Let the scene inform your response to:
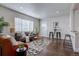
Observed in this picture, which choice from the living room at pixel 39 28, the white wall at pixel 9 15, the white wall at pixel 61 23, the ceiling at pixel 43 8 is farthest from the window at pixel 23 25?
the white wall at pixel 61 23

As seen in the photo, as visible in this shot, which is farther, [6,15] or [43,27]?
[43,27]

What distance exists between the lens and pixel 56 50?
3.12 m

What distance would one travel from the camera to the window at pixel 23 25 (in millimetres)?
3129

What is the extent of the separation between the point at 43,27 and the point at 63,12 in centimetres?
70

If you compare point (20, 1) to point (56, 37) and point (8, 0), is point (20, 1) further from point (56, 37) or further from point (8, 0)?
point (56, 37)

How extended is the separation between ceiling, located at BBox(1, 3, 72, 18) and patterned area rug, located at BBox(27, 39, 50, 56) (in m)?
0.76

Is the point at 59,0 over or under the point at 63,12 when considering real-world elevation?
over

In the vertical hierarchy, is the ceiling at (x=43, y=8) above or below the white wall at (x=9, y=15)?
above

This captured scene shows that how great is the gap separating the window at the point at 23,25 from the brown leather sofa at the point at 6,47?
42cm

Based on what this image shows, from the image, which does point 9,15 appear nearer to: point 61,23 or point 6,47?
point 6,47

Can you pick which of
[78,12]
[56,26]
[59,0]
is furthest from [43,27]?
[78,12]

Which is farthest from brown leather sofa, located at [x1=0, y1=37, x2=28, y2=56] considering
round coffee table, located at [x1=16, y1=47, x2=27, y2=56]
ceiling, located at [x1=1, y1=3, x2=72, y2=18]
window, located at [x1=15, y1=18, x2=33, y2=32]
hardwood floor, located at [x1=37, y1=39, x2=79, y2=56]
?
ceiling, located at [x1=1, y1=3, x2=72, y2=18]

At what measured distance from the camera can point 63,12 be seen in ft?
10.1

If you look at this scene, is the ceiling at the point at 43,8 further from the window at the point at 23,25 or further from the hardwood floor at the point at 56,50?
the hardwood floor at the point at 56,50
